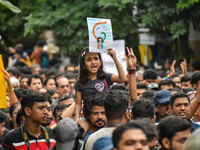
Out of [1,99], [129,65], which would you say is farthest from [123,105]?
A: [1,99]

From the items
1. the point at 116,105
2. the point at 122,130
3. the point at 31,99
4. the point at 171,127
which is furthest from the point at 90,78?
the point at 122,130

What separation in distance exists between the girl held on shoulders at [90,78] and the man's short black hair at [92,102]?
0.51ft

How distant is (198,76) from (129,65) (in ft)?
9.75

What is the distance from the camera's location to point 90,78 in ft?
20.4

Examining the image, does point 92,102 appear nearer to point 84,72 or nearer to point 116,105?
point 84,72

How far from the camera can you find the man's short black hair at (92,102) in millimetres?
5688

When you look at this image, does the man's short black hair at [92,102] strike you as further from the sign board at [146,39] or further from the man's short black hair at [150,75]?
the sign board at [146,39]

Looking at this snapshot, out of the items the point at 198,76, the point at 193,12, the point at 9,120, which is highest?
the point at 193,12

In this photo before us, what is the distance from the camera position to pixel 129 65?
604cm

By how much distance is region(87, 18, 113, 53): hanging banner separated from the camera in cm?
604

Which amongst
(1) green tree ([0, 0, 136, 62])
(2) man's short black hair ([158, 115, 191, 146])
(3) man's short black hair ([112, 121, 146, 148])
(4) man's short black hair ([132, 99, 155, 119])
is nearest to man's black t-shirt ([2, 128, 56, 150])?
(4) man's short black hair ([132, 99, 155, 119])

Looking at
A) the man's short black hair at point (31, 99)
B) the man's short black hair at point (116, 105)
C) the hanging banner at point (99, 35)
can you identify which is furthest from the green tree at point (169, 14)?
the man's short black hair at point (116, 105)

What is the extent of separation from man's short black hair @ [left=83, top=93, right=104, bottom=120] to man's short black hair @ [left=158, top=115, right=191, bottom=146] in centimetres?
126

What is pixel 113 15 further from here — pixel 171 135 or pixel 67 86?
pixel 171 135
